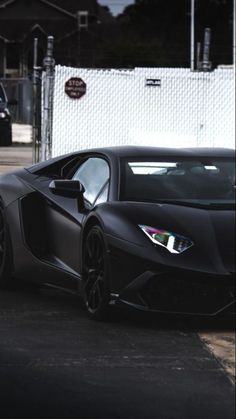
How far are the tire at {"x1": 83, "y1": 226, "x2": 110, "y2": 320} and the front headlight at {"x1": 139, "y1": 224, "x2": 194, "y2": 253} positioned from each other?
0.38 m

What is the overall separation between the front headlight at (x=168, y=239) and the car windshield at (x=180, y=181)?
0.19 metres

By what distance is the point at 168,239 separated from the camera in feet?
13.3

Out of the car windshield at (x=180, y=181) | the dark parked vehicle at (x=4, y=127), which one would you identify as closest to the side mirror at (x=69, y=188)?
the car windshield at (x=180, y=181)

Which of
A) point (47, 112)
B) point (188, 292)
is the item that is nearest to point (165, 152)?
point (188, 292)

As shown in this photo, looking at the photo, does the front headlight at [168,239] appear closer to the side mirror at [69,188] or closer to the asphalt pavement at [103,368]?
the asphalt pavement at [103,368]

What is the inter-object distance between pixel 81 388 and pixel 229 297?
79 cm

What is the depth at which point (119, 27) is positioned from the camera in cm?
6888

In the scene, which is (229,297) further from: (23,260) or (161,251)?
(23,260)

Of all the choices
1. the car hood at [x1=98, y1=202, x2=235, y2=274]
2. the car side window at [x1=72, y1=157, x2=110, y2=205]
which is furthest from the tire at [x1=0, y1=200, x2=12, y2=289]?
the car hood at [x1=98, y1=202, x2=235, y2=274]

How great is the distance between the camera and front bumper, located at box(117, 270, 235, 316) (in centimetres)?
373

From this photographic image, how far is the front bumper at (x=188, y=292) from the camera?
373 centimetres

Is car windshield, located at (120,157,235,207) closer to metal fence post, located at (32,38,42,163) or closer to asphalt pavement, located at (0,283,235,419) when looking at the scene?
asphalt pavement, located at (0,283,235,419)

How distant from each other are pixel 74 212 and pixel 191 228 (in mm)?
1266

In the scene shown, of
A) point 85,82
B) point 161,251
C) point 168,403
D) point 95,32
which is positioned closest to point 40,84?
point 85,82
